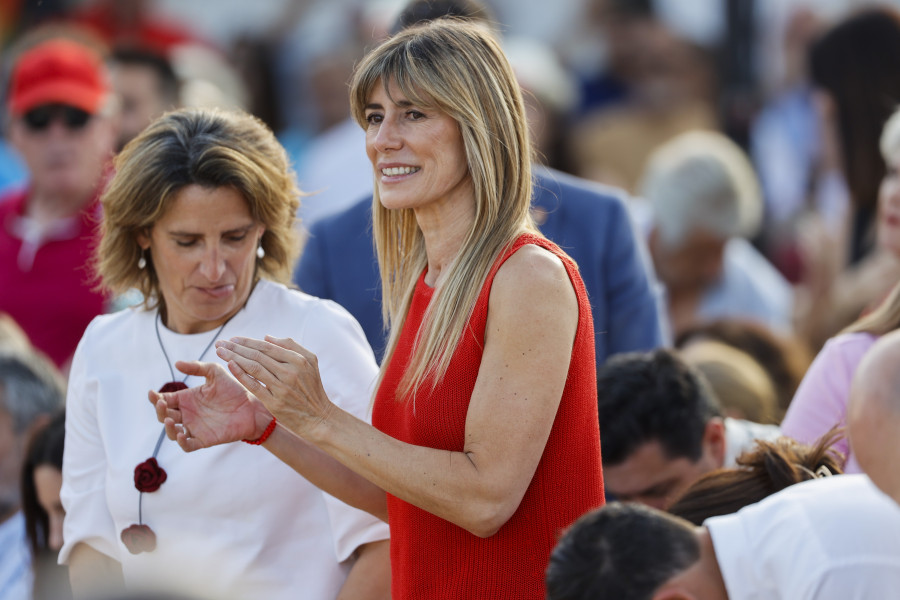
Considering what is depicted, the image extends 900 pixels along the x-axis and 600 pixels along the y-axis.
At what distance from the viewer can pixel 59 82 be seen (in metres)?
5.25

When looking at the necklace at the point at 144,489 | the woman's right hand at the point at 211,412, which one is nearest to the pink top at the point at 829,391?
the woman's right hand at the point at 211,412

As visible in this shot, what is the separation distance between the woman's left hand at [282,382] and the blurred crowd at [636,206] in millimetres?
593

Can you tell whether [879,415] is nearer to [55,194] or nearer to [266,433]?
[266,433]

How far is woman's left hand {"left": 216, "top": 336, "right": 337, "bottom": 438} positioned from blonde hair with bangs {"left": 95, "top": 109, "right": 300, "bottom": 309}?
54 centimetres

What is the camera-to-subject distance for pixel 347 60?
7445 mm

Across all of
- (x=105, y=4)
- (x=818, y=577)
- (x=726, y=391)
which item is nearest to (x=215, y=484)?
(x=818, y=577)

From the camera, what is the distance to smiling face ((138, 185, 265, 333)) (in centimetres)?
284

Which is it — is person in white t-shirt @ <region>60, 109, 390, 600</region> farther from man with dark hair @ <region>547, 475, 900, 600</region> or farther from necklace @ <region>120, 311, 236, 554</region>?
man with dark hair @ <region>547, 475, 900, 600</region>

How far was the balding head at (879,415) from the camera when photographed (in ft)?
6.14

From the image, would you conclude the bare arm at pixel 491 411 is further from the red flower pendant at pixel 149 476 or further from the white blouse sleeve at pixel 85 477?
the white blouse sleeve at pixel 85 477

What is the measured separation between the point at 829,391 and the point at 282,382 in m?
1.58

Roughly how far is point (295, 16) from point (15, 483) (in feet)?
17.0

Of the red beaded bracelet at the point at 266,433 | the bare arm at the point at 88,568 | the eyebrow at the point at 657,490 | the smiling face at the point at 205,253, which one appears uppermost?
the smiling face at the point at 205,253

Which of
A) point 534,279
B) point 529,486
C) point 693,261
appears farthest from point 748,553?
point 693,261
